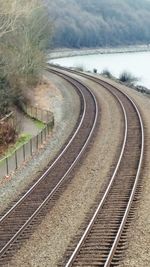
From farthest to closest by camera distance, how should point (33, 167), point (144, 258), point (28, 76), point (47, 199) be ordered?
1. point (28, 76)
2. point (33, 167)
3. point (47, 199)
4. point (144, 258)

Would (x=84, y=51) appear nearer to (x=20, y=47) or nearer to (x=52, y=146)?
(x=20, y=47)

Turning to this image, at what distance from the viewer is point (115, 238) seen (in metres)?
16.8

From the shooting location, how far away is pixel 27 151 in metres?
29.8

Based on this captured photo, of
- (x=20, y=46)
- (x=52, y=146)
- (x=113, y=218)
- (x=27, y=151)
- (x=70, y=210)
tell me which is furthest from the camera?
(x=20, y=46)

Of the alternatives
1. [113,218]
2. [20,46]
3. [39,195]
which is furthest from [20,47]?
[113,218]

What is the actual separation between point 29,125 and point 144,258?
22.2 meters

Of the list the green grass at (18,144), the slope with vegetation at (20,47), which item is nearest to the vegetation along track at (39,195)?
the green grass at (18,144)

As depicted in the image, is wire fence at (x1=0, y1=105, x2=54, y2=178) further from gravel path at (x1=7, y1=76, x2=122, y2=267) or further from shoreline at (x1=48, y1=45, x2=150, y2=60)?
shoreline at (x1=48, y1=45, x2=150, y2=60)

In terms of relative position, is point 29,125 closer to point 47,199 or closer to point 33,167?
point 33,167

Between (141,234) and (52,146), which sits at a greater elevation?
(141,234)

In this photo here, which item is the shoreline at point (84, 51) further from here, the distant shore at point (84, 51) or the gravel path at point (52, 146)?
the gravel path at point (52, 146)

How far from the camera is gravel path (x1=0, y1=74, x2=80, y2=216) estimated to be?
23172 millimetres

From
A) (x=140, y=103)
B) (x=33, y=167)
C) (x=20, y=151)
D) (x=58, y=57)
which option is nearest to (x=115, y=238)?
(x=33, y=167)

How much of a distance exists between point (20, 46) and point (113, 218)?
29.3 meters
